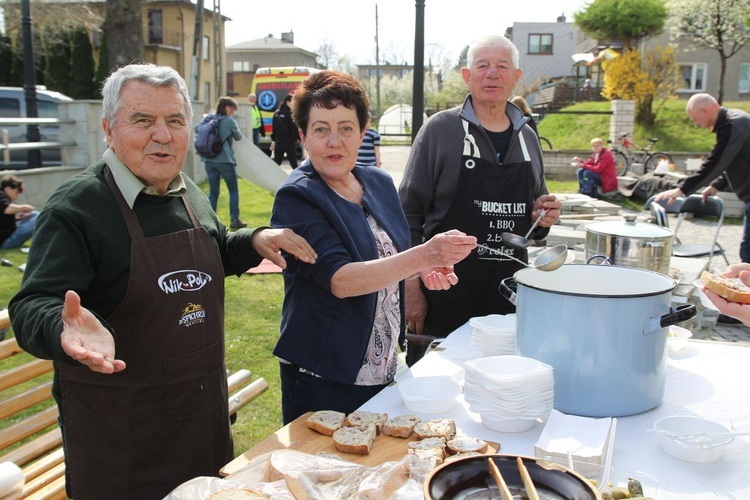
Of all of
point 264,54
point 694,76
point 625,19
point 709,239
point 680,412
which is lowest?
point 709,239

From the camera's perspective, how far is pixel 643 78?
21453 millimetres

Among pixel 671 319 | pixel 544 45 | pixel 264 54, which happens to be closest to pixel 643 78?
pixel 671 319

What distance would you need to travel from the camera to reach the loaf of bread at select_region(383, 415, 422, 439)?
5.34ft

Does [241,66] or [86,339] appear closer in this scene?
[86,339]

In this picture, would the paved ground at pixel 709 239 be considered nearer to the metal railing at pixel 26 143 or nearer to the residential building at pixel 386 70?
the metal railing at pixel 26 143

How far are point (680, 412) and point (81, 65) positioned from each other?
102 feet

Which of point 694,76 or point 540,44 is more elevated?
point 540,44

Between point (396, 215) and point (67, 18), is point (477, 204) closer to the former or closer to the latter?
point (396, 215)

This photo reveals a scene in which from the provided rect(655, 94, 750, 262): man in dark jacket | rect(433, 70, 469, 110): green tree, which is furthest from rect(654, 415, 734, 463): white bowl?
rect(433, 70, 469, 110): green tree

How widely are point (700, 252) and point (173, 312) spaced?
19.1 feet

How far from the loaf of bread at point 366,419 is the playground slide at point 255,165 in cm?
861

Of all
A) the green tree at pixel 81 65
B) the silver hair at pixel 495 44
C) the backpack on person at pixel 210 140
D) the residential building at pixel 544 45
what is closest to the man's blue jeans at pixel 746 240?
the silver hair at pixel 495 44

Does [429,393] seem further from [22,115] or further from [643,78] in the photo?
[643,78]

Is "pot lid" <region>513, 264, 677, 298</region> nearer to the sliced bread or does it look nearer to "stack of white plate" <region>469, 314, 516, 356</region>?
"stack of white plate" <region>469, 314, 516, 356</region>
